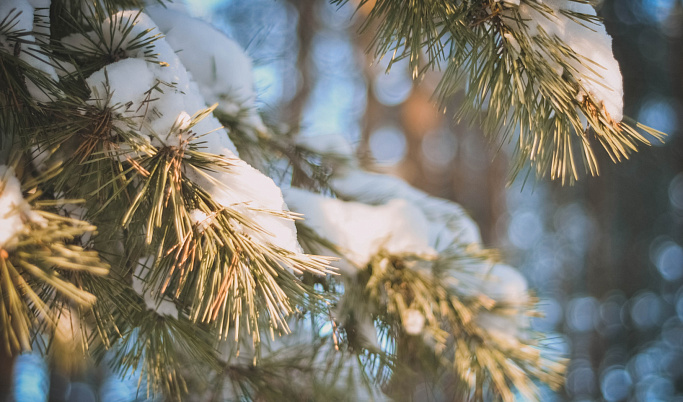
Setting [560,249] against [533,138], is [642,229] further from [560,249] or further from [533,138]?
[533,138]

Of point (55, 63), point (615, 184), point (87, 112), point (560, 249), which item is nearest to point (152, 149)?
point (87, 112)

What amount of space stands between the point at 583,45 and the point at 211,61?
2.04 ft

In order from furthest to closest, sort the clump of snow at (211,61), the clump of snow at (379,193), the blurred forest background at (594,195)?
the blurred forest background at (594,195) < the clump of snow at (379,193) < the clump of snow at (211,61)

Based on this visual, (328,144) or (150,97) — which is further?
(328,144)

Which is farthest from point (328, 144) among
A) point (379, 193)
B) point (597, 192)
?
point (597, 192)

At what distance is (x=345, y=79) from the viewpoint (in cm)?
438

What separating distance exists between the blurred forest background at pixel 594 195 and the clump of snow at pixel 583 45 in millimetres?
2820

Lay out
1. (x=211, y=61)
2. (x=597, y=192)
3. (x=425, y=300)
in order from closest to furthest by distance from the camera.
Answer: (x=425, y=300) < (x=211, y=61) < (x=597, y=192)

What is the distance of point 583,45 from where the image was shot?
0.48m

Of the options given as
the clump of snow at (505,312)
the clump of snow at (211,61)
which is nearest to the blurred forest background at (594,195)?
the clump of snow at (211,61)

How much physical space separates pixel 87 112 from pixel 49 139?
0.05 m

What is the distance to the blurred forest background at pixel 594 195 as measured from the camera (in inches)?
151

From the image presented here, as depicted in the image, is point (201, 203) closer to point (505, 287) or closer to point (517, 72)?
point (517, 72)

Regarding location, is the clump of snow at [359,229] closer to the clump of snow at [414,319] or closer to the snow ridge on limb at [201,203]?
the clump of snow at [414,319]
